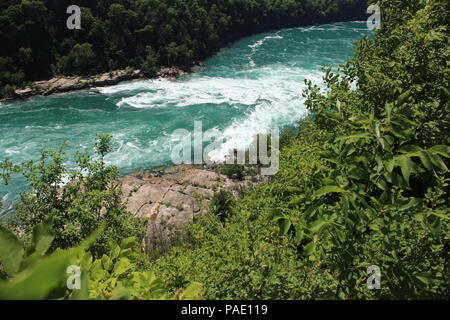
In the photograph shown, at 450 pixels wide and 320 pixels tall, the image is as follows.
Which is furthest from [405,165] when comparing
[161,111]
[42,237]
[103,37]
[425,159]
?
[103,37]

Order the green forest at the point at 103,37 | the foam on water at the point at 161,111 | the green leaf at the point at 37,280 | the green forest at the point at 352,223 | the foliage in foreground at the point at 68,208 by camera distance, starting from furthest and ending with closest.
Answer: the green forest at the point at 103,37, the foam on water at the point at 161,111, the foliage in foreground at the point at 68,208, the green forest at the point at 352,223, the green leaf at the point at 37,280

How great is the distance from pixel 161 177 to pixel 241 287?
18.9 meters

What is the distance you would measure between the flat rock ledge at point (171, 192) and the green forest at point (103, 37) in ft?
68.4

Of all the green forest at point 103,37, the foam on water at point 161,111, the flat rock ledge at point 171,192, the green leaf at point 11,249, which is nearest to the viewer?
the green leaf at point 11,249

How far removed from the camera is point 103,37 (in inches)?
1622

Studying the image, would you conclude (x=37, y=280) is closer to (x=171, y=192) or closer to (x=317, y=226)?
(x=317, y=226)

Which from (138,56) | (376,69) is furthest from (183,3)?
(376,69)

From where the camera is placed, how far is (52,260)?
1.91 feet

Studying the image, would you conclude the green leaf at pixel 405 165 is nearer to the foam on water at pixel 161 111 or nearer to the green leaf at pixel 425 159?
the green leaf at pixel 425 159

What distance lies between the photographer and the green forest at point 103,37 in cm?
3672

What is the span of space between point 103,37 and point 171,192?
30.1 m

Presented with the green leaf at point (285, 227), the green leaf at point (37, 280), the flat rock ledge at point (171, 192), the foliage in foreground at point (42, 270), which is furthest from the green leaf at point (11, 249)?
the flat rock ledge at point (171, 192)

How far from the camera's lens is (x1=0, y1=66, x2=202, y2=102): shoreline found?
33.2 m
